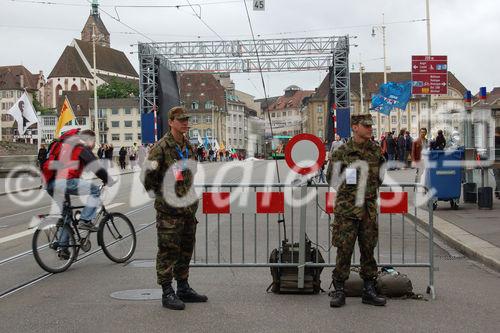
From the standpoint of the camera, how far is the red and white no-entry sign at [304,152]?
7.24 meters

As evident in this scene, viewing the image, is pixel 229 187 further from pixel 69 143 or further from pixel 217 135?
pixel 217 135

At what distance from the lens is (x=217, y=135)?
433 ft

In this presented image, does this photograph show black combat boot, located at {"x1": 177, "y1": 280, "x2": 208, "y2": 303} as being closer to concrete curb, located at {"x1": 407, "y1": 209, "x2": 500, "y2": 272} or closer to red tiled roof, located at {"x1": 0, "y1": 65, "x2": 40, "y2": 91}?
concrete curb, located at {"x1": 407, "y1": 209, "x2": 500, "y2": 272}

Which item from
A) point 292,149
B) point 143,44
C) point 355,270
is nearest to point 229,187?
point 292,149

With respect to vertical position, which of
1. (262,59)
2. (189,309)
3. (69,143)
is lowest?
(189,309)

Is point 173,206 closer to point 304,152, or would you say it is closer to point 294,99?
point 304,152

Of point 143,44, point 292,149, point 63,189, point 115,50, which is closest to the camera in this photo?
point 292,149

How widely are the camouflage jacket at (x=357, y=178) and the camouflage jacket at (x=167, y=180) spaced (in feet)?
4.37

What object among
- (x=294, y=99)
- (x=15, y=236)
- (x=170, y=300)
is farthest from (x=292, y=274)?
(x=294, y=99)

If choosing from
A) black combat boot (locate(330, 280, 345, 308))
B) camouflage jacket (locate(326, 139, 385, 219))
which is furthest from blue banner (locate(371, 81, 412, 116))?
black combat boot (locate(330, 280, 345, 308))

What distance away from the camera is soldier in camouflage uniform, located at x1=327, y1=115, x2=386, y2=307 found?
261 inches

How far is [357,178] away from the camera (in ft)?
21.9

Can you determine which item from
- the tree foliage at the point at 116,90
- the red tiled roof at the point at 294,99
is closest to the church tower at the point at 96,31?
the tree foliage at the point at 116,90

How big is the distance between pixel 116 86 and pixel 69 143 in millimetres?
134141
